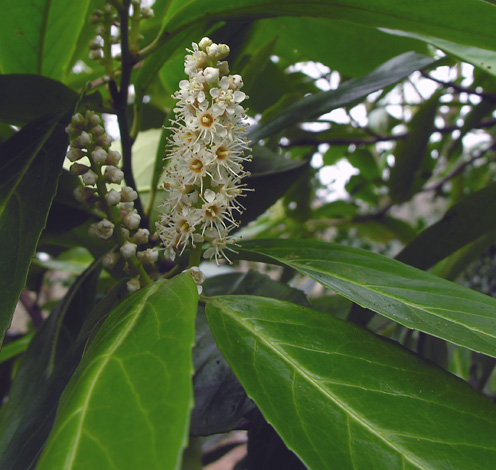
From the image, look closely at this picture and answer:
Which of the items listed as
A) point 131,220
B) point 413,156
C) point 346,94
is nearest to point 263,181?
point 346,94

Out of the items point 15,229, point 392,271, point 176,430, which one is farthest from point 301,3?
point 176,430

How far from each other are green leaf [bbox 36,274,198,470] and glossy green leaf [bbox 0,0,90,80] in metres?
0.65

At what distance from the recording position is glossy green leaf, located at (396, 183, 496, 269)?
0.95 metres

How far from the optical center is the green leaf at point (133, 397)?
0.38 metres

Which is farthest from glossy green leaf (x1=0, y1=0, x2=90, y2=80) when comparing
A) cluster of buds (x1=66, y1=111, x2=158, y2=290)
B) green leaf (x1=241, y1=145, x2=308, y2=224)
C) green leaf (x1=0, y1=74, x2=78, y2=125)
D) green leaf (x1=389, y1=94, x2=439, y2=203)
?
green leaf (x1=389, y1=94, x2=439, y2=203)

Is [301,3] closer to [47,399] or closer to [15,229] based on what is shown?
[15,229]

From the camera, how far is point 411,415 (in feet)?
1.66

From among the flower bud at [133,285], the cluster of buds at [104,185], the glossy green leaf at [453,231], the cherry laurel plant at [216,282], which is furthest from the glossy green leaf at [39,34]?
the glossy green leaf at [453,231]

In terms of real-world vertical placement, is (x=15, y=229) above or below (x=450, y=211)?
below

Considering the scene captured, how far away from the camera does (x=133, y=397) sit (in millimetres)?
429

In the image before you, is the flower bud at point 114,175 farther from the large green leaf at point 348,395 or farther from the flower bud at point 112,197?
the large green leaf at point 348,395

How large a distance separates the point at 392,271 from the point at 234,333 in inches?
10.4

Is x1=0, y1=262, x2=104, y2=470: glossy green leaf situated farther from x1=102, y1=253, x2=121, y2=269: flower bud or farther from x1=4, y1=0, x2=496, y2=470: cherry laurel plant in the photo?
x1=102, y1=253, x2=121, y2=269: flower bud

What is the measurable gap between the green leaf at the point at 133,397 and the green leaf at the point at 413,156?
4.02 feet
